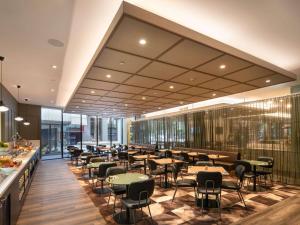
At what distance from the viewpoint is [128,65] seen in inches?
162

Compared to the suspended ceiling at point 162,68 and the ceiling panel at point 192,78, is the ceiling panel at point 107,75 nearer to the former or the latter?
the suspended ceiling at point 162,68

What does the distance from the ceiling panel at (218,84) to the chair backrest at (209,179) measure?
105 inches

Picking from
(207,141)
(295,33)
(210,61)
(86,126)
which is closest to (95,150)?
(86,126)

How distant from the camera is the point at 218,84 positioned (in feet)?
18.7

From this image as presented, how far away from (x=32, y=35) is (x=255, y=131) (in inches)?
295

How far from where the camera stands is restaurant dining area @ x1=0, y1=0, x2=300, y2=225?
286cm

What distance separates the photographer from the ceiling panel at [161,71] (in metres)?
4.20

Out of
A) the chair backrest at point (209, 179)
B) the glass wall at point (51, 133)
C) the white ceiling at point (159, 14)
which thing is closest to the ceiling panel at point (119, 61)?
the white ceiling at point (159, 14)

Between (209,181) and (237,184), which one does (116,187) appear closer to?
(209,181)

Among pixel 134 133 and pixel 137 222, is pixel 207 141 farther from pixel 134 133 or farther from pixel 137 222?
pixel 134 133

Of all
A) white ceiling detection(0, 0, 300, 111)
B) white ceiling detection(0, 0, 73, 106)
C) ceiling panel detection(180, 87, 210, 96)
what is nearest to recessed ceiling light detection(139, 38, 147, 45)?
white ceiling detection(0, 0, 300, 111)

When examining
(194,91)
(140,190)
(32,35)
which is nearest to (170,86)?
(194,91)

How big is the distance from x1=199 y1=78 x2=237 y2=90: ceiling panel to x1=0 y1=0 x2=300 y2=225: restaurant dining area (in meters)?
0.03

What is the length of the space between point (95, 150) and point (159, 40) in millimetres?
10955
